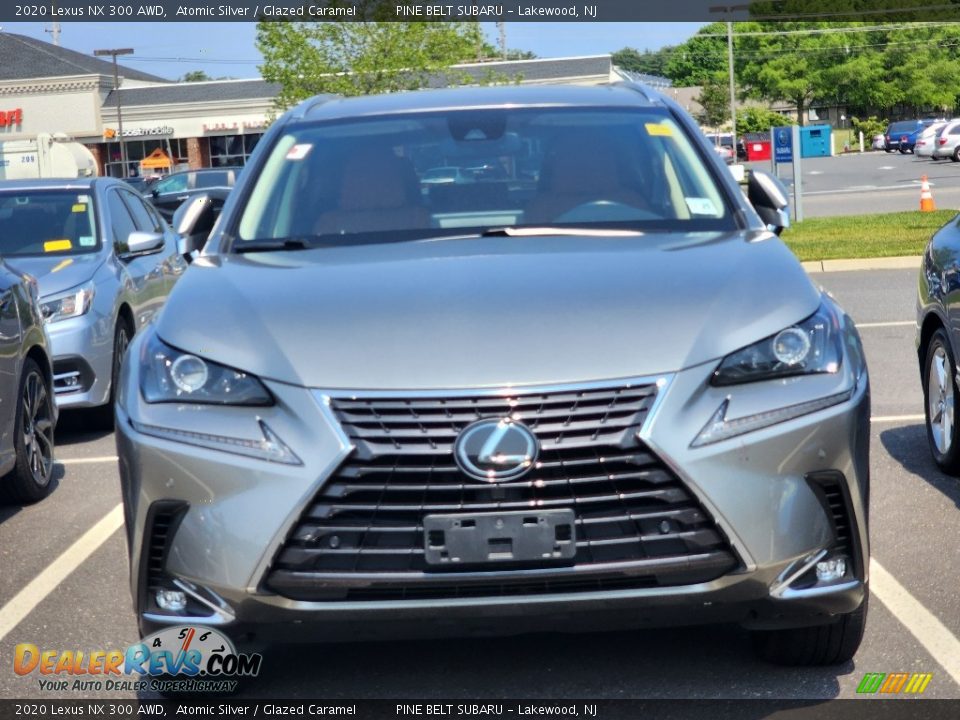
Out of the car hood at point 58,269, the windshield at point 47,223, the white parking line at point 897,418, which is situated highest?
the windshield at point 47,223

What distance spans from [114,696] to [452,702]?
3.29ft

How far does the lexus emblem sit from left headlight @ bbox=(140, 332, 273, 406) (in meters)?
0.52

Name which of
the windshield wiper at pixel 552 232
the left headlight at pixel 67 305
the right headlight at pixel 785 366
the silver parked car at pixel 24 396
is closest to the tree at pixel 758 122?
the left headlight at pixel 67 305

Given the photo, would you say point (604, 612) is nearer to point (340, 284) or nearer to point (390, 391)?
point (390, 391)

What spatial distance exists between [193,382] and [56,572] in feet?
7.69

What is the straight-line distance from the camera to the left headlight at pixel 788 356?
12.3 feet

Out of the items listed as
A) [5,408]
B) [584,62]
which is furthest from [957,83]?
[5,408]

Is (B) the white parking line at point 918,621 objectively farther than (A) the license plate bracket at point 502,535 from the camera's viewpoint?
Yes

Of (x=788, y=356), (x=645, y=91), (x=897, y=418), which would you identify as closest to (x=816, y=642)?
(x=788, y=356)

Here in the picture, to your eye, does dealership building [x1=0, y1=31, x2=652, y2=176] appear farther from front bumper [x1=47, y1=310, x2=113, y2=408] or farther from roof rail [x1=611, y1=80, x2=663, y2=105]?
roof rail [x1=611, y1=80, x2=663, y2=105]

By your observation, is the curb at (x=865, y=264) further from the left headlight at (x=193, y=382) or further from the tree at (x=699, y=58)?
the tree at (x=699, y=58)

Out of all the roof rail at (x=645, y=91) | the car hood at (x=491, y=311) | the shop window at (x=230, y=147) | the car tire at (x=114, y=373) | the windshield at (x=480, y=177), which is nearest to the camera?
the car hood at (x=491, y=311)

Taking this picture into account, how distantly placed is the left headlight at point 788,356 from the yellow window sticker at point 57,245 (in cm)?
708

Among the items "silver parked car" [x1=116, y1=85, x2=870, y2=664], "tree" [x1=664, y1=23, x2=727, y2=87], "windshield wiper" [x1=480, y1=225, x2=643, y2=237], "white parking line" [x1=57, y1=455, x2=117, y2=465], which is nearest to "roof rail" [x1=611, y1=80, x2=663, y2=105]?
"windshield wiper" [x1=480, y1=225, x2=643, y2=237]
